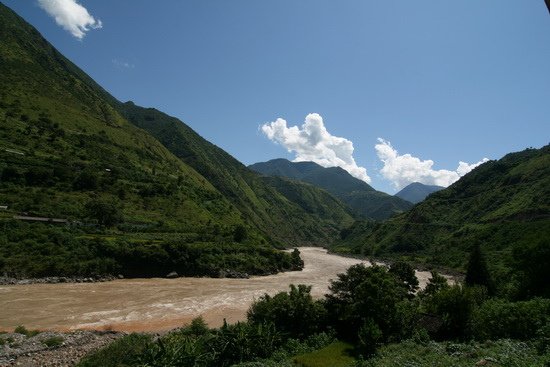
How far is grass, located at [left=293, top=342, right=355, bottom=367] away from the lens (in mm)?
27328

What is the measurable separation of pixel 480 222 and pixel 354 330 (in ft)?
444

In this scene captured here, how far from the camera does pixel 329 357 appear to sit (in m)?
28.8

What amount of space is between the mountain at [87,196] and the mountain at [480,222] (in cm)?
6487

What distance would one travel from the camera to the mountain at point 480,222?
119375 millimetres

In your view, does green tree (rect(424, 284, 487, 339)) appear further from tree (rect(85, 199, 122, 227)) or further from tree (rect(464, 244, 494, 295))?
tree (rect(85, 199, 122, 227))

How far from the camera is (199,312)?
5128 cm

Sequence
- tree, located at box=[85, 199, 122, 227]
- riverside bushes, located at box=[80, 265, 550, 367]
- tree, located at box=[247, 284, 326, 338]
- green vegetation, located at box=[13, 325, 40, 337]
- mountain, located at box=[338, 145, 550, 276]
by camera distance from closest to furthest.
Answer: riverside bushes, located at box=[80, 265, 550, 367] → tree, located at box=[247, 284, 326, 338] → green vegetation, located at box=[13, 325, 40, 337] → tree, located at box=[85, 199, 122, 227] → mountain, located at box=[338, 145, 550, 276]

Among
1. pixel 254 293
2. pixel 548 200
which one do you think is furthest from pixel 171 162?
pixel 548 200

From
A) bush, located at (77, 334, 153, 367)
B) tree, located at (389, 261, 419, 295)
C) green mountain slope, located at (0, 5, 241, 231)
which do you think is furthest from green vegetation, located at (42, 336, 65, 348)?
green mountain slope, located at (0, 5, 241, 231)

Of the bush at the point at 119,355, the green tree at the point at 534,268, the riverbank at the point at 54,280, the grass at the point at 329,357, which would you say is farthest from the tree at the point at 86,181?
the green tree at the point at 534,268

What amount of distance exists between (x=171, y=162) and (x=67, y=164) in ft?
249

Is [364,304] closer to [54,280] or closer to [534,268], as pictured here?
[534,268]

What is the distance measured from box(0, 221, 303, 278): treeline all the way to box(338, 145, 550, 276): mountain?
210ft

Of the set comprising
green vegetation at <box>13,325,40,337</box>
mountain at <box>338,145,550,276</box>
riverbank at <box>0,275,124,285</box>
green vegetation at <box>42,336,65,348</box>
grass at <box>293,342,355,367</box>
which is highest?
mountain at <box>338,145,550,276</box>
